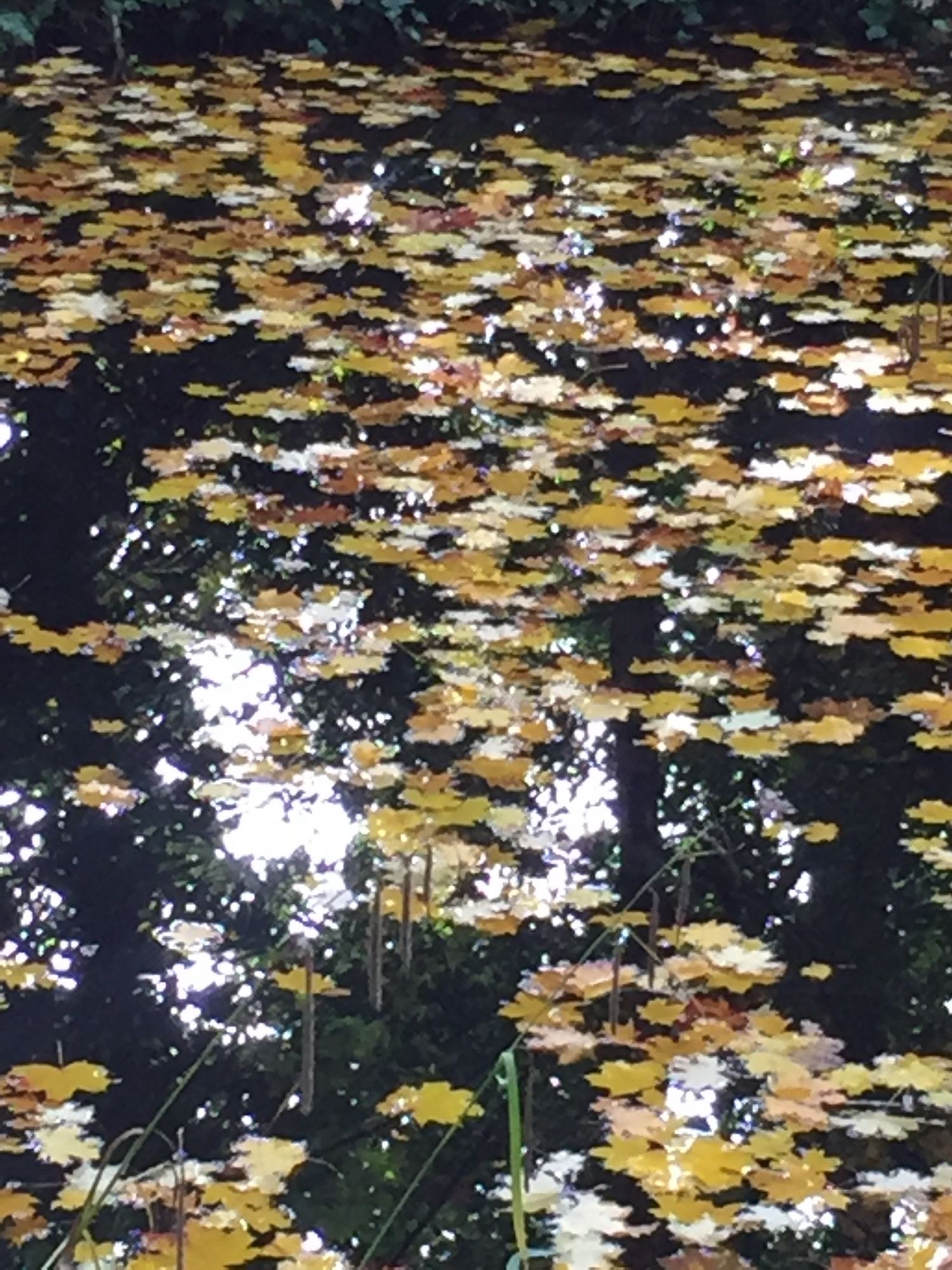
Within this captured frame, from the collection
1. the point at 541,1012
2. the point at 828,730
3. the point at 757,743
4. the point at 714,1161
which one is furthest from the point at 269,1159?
the point at 828,730

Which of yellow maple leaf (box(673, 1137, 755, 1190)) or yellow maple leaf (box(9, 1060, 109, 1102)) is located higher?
yellow maple leaf (box(9, 1060, 109, 1102))

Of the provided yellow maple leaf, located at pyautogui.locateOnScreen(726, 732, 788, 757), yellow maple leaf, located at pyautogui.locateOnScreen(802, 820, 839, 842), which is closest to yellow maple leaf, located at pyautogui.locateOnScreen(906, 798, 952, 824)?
yellow maple leaf, located at pyautogui.locateOnScreen(802, 820, 839, 842)

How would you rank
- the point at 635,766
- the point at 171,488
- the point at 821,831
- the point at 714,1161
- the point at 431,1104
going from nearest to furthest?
the point at 714,1161, the point at 431,1104, the point at 821,831, the point at 635,766, the point at 171,488

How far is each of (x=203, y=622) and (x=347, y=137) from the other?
411 centimetres

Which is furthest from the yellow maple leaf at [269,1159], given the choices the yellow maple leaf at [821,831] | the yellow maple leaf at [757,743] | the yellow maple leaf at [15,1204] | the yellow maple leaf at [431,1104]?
the yellow maple leaf at [757,743]

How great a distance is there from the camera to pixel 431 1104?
2305mm

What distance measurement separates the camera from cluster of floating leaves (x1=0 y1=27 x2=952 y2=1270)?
7.54 feet

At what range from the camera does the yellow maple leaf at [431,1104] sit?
2.28 meters

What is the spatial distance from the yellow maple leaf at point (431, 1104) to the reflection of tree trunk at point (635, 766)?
52 cm

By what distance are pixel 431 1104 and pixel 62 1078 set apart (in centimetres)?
50

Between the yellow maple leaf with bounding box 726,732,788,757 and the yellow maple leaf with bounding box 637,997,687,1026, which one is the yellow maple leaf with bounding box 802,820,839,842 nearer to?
the yellow maple leaf with bounding box 726,732,788,757

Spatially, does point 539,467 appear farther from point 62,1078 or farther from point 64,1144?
point 64,1144

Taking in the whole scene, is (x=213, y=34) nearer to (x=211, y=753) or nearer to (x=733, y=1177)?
(x=211, y=753)

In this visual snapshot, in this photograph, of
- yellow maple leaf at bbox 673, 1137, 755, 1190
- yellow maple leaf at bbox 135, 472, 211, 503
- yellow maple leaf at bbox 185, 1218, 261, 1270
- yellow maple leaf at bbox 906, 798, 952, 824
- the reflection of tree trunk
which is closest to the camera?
yellow maple leaf at bbox 185, 1218, 261, 1270
